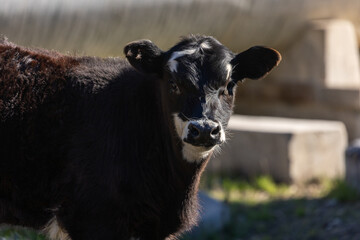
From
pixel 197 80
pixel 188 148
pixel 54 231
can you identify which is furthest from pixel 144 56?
pixel 54 231

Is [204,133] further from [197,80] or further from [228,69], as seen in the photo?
[228,69]

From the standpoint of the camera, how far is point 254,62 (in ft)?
17.8

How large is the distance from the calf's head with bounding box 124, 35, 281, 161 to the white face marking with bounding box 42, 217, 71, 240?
1.02 m

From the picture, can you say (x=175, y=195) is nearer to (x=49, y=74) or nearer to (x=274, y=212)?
(x=49, y=74)

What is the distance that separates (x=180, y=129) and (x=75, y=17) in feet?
12.6

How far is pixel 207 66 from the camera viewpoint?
5.05 m

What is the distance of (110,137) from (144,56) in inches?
24.6

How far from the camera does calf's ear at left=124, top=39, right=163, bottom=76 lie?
203 inches

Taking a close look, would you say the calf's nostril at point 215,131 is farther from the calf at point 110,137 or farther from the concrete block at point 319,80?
the concrete block at point 319,80

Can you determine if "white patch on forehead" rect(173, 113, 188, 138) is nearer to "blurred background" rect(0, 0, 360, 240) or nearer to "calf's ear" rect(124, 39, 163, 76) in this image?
"calf's ear" rect(124, 39, 163, 76)

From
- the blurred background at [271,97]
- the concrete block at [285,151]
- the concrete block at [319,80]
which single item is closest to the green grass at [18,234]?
the blurred background at [271,97]

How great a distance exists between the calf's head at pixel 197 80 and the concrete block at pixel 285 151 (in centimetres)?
481

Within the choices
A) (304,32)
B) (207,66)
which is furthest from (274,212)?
(207,66)

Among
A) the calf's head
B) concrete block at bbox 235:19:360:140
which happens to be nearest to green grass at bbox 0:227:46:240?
→ the calf's head
